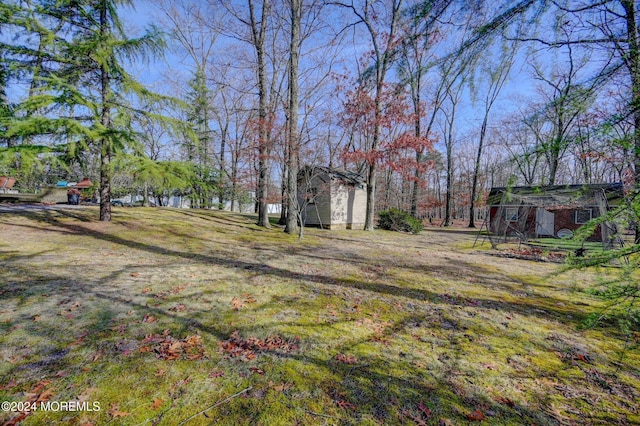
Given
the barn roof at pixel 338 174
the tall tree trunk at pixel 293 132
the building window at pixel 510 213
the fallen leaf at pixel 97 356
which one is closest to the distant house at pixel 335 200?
the barn roof at pixel 338 174

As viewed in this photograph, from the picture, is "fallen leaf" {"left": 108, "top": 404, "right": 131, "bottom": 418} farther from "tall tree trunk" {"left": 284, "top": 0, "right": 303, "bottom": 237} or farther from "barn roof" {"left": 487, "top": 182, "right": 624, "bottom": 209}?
"tall tree trunk" {"left": 284, "top": 0, "right": 303, "bottom": 237}

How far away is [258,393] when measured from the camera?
2061mm

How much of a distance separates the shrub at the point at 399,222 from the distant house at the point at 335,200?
1575 millimetres

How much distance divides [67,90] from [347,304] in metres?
9.17

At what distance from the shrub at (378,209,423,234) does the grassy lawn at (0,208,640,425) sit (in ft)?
33.1

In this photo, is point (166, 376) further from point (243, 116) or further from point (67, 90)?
point (243, 116)

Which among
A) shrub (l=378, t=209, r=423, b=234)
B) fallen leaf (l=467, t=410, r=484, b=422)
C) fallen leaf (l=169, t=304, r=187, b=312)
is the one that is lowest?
fallen leaf (l=467, t=410, r=484, b=422)

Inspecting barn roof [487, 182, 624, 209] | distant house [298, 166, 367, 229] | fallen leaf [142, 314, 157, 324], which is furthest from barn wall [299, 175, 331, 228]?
fallen leaf [142, 314, 157, 324]

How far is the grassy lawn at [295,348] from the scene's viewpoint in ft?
6.41

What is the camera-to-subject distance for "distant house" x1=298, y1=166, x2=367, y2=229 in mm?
14641

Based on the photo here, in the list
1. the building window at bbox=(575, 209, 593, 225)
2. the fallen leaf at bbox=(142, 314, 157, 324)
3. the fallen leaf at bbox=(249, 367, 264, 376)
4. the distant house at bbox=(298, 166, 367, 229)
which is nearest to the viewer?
the fallen leaf at bbox=(249, 367, 264, 376)

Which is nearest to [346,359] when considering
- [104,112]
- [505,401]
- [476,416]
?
[476,416]

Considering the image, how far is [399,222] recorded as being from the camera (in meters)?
15.8

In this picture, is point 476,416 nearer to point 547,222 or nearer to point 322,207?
point 322,207
